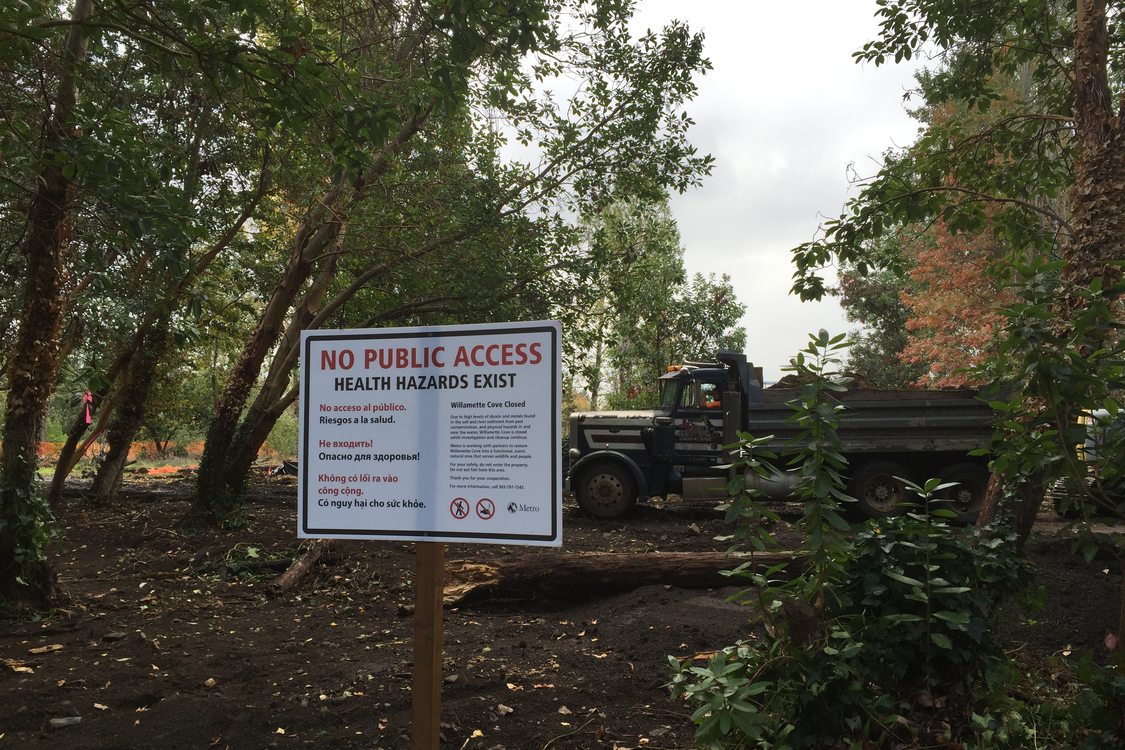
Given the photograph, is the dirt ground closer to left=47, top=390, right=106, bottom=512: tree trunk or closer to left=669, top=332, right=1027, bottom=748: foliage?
left=669, top=332, right=1027, bottom=748: foliage

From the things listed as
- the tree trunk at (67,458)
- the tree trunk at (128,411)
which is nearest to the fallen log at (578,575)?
the tree trunk at (128,411)

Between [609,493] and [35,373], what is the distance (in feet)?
29.7

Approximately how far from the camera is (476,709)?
4699 mm

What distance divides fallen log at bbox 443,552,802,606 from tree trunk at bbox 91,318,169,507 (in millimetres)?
7122

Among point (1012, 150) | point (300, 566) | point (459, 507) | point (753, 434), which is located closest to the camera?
point (459, 507)

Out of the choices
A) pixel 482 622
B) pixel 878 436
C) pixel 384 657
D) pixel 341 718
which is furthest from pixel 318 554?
pixel 878 436

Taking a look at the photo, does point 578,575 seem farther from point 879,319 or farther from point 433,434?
point 879,319

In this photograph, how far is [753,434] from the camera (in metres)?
13.0

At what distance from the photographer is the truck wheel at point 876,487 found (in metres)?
13.4

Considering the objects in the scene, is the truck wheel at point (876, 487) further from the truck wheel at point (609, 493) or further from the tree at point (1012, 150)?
the tree at point (1012, 150)

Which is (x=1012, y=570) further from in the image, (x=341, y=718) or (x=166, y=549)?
(x=166, y=549)

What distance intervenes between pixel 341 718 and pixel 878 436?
10.8 m

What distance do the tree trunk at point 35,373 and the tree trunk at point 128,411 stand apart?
5.34 m

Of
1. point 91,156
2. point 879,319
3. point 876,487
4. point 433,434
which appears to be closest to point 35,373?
point 91,156
